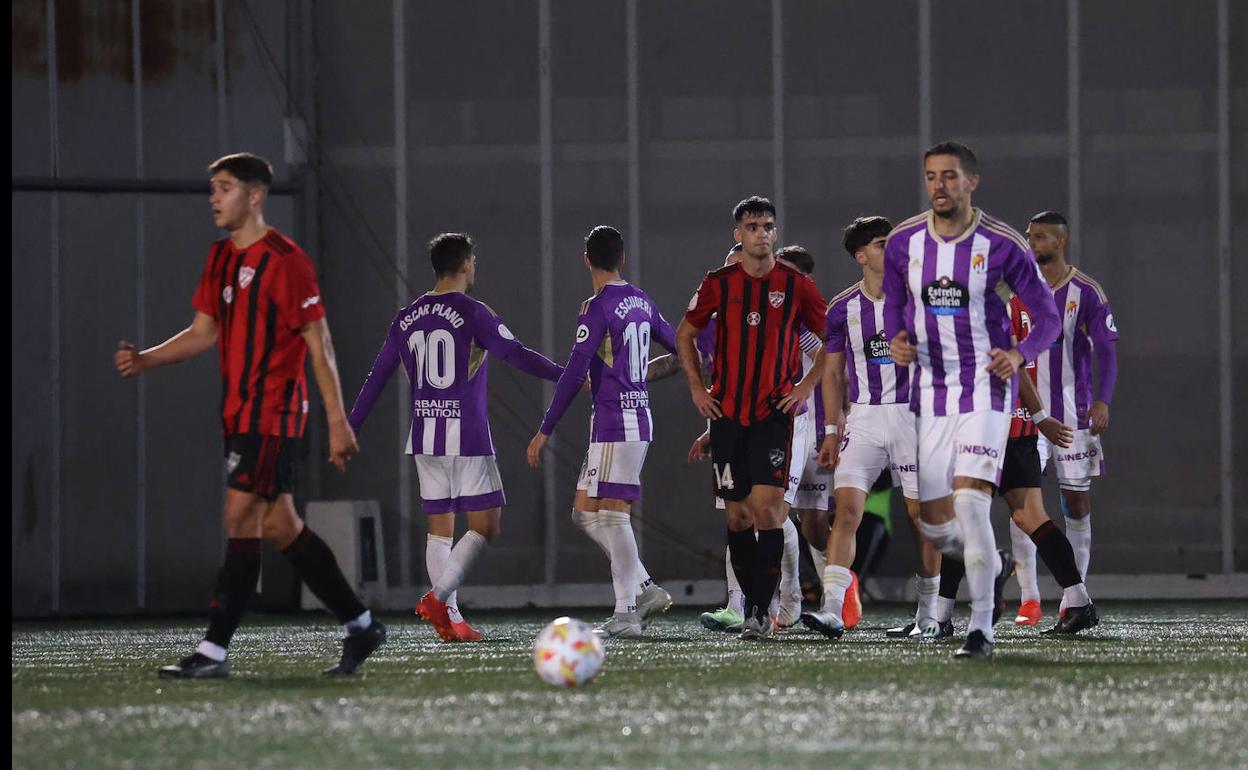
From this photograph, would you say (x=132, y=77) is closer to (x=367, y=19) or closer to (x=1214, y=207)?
(x=367, y=19)

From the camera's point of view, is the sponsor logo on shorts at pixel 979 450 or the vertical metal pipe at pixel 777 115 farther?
the vertical metal pipe at pixel 777 115

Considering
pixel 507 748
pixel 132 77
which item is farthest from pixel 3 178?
pixel 507 748

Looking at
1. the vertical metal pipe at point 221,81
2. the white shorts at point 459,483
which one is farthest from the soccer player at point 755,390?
the vertical metal pipe at point 221,81

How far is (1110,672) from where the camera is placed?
5.75m

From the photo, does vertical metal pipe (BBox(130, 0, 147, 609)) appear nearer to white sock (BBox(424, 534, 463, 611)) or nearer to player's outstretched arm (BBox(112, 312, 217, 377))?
white sock (BBox(424, 534, 463, 611))

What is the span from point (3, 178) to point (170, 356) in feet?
24.4

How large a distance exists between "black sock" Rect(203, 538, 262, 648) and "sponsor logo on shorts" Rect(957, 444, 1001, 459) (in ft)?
8.26

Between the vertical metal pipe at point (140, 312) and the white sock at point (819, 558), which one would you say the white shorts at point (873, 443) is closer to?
the white sock at point (819, 558)

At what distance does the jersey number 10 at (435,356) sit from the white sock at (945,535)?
2.72m

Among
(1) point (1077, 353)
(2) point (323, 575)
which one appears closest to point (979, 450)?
(2) point (323, 575)

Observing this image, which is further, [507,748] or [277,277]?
[277,277]

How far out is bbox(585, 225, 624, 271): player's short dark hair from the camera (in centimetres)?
830

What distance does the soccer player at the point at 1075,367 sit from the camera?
8.82 m

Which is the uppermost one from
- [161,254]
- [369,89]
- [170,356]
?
[369,89]
